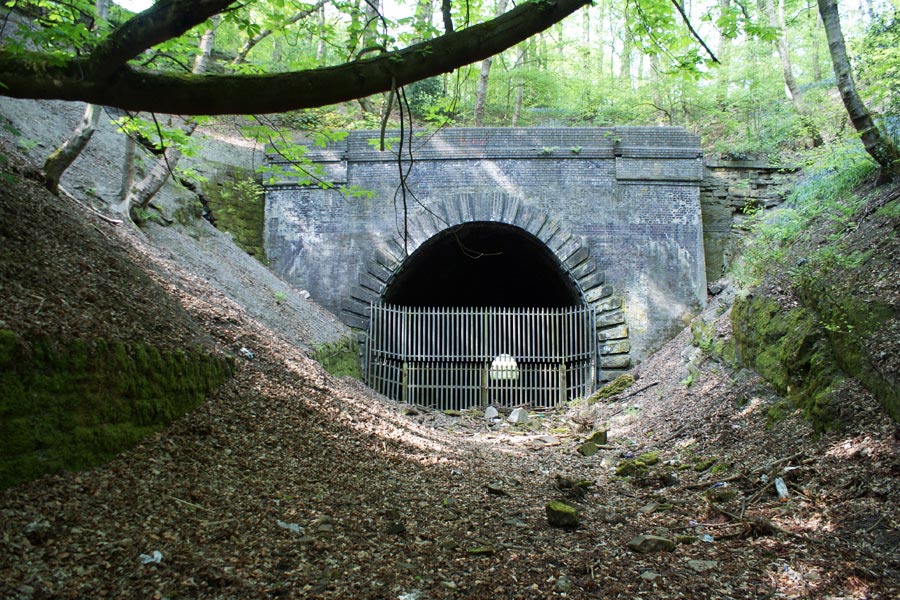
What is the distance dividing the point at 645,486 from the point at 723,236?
10.7 metres

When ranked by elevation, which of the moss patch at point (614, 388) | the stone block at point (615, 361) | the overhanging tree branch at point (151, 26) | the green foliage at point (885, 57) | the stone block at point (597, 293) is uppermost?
the green foliage at point (885, 57)

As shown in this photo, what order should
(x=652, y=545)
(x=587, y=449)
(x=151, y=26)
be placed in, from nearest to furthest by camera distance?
1. (x=151, y=26)
2. (x=652, y=545)
3. (x=587, y=449)

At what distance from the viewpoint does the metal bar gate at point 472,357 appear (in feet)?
46.0

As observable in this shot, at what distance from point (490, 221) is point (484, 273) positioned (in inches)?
193

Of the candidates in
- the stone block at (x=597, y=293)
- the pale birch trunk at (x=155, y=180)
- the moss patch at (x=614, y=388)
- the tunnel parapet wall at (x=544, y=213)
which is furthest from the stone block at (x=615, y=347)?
the pale birch trunk at (x=155, y=180)

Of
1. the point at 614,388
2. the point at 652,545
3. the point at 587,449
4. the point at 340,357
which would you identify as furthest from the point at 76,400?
the point at 614,388

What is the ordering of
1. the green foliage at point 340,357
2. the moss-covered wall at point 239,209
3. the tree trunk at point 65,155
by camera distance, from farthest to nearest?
1. the moss-covered wall at point 239,209
2. the green foliage at point 340,357
3. the tree trunk at point 65,155

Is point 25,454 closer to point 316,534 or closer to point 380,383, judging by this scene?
point 316,534

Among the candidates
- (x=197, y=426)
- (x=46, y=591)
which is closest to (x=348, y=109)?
(x=197, y=426)

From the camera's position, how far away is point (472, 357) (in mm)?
14023

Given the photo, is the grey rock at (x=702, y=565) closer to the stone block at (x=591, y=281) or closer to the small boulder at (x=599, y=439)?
the small boulder at (x=599, y=439)

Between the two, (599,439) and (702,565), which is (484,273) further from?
(702,565)

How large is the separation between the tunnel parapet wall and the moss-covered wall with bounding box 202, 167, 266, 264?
334 millimetres

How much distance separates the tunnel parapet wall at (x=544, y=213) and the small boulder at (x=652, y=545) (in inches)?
396
